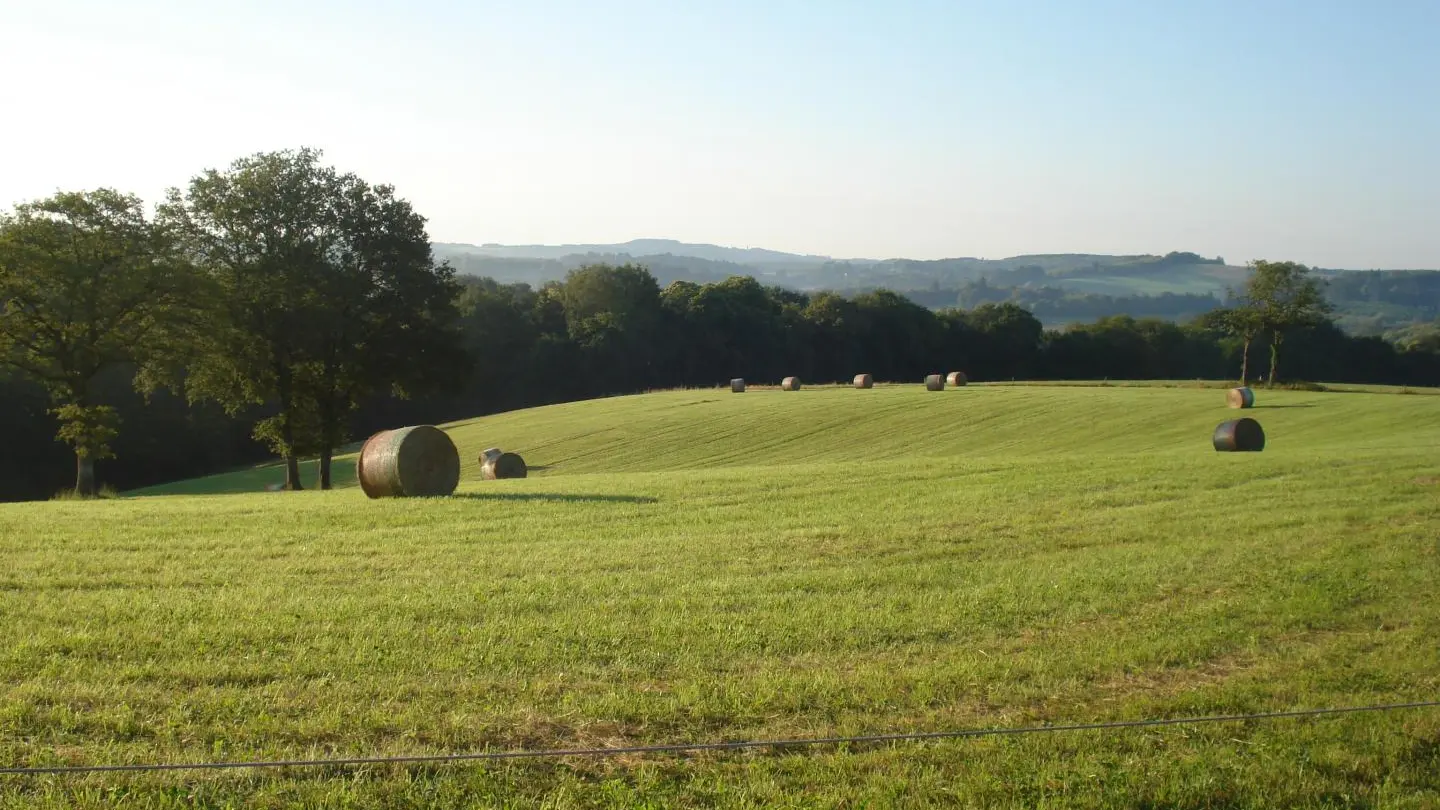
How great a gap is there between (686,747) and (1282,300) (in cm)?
7187

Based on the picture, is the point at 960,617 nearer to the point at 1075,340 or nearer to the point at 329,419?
the point at 329,419

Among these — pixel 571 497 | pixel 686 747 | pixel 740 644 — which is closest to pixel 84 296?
pixel 571 497

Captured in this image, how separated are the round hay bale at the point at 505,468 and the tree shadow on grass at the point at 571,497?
1424cm

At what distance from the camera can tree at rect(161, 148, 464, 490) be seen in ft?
128

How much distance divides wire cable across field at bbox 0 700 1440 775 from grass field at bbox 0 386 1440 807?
6cm

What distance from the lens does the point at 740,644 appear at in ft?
29.0

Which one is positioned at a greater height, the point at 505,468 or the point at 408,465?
the point at 408,465

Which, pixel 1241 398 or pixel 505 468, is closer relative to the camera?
pixel 505 468

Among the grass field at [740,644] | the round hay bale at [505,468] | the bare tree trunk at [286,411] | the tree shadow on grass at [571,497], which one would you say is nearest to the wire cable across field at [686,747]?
the grass field at [740,644]

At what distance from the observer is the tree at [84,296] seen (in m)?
32.6

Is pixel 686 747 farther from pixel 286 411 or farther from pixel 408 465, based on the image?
pixel 286 411

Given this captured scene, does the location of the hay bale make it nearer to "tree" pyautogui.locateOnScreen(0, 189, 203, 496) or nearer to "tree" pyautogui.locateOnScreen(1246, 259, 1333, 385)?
"tree" pyautogui.locateOnScreen(1246, 259, 1333, 385)

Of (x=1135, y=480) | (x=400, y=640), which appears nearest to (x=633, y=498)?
(x=1135, y=480)

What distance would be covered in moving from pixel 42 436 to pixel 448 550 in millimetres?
58890
